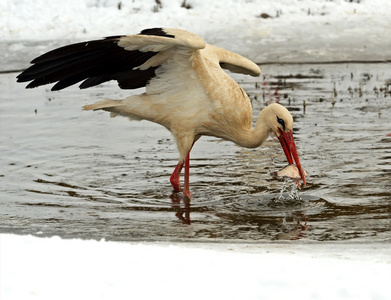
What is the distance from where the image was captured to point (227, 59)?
27.9ft

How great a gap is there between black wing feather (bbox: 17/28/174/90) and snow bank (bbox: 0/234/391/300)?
9.67 ft

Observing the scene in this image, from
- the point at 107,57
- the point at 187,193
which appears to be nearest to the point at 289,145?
the point at 187,193

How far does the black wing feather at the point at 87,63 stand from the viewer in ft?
22.8

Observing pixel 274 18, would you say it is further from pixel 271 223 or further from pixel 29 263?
pixel 29 263

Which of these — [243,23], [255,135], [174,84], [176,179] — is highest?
[174,84]

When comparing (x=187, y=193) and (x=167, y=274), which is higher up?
(x=167, y=274)

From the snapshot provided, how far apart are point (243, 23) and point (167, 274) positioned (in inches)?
589

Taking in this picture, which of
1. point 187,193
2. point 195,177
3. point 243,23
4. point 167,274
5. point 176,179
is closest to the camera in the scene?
point 167,274

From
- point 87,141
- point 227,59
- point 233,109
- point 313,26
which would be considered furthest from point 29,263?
point 313,26

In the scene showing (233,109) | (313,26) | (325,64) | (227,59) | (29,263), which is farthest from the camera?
(313,26)

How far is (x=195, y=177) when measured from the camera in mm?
8141

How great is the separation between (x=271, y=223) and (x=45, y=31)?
13276mm

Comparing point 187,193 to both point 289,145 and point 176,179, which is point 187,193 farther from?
point 289,145

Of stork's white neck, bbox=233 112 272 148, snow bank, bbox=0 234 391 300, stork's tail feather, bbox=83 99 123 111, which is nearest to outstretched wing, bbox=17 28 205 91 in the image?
stork's tail feather, bbox=83 99 123 111
